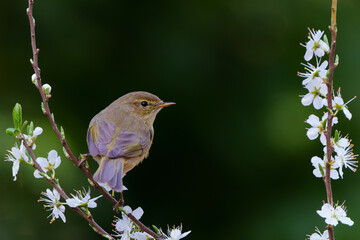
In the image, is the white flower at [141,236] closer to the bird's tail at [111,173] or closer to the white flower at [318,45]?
the bird's tail at [111,173]

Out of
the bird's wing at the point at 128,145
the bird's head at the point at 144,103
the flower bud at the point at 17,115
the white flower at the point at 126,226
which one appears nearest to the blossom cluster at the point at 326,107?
the white flower at the point at 126,226

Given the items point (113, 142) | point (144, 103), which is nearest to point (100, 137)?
point (113, 142)

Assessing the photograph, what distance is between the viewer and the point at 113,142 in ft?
9.07

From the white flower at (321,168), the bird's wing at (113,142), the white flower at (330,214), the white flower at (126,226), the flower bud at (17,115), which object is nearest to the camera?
the white flower at (330,214)

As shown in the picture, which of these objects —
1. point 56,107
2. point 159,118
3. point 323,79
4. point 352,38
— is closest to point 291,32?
point 352,38

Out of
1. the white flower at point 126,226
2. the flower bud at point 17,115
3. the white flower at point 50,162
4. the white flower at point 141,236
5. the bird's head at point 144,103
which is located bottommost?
the white flower at point 141,236

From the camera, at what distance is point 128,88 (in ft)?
14.5

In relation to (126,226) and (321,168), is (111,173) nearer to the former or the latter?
(126,226)

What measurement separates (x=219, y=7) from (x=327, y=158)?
9.63 ft

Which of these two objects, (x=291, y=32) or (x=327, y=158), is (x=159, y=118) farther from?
(x=327, y=158)

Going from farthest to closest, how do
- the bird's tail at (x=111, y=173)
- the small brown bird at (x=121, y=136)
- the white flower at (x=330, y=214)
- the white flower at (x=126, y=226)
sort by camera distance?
1. the small brown bird at (x=121, y=136)
2. the bird's tail at (x=111, y=173)
3. the white flower at (x=126, y=226)
4. the white flower at (x=330, y=214)

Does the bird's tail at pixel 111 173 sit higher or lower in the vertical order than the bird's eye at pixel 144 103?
lower

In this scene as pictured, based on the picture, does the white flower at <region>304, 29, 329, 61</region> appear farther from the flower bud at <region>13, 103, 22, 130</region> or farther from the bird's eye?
the bird's eye

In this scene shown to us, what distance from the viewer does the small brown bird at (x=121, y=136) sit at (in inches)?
99.3
